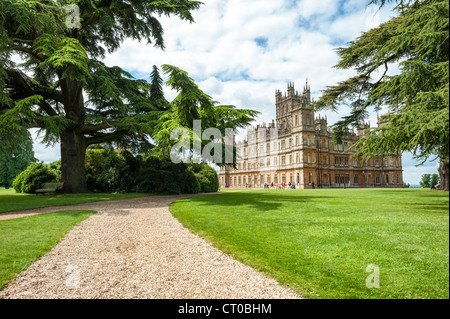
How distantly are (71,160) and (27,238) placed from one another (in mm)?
12186

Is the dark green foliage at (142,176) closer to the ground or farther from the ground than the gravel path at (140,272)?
farther from the ground

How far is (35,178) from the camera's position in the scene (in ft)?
60.7

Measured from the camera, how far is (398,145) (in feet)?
19.0

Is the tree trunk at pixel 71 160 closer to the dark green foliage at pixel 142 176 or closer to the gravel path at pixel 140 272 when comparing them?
the dark green foliage at pixel 142 176

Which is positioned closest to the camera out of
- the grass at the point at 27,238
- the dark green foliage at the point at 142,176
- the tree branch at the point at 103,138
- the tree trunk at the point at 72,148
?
the grass at the point at 27,238

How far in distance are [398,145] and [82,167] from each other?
655 inches

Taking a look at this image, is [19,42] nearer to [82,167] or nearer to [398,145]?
[82,167]

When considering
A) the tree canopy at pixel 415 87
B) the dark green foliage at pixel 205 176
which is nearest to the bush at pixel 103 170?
the dark green foliage at pixel 205 176

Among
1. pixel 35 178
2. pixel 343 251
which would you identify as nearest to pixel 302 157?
pixel 35 178

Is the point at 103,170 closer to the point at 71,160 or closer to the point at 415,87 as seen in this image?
the point at 71,160

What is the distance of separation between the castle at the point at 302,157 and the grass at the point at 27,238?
38138 millimetres

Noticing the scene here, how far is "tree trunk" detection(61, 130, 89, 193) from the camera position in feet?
51.4

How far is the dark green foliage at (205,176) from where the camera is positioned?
67.7ft
